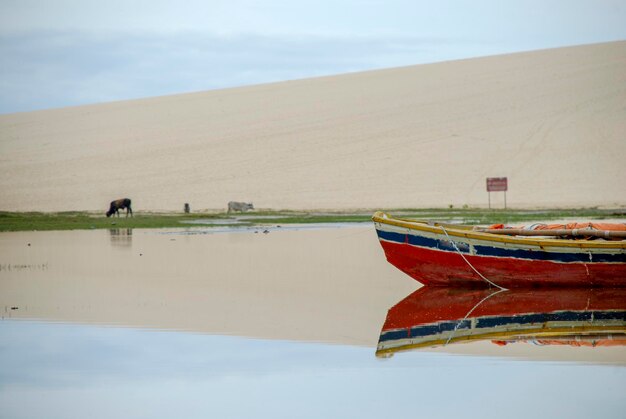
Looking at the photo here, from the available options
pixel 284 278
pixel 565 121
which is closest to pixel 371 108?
pixel 565 121

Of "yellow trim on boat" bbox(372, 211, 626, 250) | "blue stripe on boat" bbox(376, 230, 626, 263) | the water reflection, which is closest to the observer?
"yellow trim on boat" bbox(372, 211, 626, 250)

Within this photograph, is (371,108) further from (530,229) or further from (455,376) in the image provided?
(455,376)

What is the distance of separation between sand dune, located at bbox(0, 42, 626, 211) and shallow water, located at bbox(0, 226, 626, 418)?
97.8ft

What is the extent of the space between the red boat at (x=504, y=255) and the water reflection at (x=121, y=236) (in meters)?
11.5

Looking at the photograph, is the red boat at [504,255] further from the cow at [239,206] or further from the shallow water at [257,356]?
the cow at [239,206]

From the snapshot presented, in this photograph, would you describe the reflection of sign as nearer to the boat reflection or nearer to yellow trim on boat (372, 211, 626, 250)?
yellow trim on boat (372, 211, 626, 250)

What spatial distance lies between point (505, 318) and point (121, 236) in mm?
19521

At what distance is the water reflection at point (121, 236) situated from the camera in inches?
1111

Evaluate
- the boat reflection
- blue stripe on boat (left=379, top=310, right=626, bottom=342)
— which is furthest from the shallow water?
blue stripe on boat (left=379, top=310, right=626, bottom=342)

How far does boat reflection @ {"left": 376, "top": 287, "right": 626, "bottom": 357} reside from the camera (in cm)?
1196

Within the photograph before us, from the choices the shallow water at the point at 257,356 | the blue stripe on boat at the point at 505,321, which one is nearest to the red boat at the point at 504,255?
the shallow water at the point at 257,356

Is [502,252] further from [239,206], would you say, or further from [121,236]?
[239,206]

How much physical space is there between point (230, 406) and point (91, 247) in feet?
61.4

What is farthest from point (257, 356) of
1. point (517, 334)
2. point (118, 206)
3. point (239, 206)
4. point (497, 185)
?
point (497, 185)
